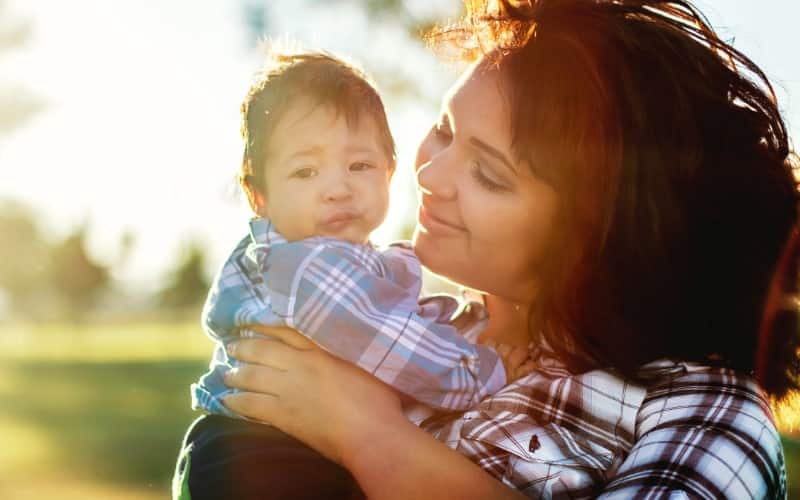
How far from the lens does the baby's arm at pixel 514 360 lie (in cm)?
294

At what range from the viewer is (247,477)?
2586 millimetres

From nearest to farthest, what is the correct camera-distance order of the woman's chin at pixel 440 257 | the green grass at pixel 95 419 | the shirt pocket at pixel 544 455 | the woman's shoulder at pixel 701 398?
the woman's shoulder at pixel 701 398
the shirt pocket at pixel 544 455
the woman's chin at pixel 440 257
the green grass at pixel 95 419

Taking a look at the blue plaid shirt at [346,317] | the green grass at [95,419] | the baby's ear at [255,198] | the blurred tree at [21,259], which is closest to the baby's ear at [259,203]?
the baby's ear at [255,198]

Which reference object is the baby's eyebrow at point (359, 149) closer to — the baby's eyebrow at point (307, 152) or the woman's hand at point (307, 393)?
the baby's eyebrow at point (307, 152)

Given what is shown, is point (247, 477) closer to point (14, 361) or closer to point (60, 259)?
point (14, 361)

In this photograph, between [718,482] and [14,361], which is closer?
[718,482]

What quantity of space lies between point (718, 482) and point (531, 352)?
2.40ft

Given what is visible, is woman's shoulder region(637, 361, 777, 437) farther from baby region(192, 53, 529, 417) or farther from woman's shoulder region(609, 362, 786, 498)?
baby region(192, 53, 529, 417)

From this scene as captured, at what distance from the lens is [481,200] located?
2.81 m

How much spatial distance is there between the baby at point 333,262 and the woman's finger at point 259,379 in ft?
0.29

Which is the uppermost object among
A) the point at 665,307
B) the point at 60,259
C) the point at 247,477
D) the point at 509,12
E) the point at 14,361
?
the point at 509,12

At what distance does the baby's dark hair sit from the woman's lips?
10.1 inches

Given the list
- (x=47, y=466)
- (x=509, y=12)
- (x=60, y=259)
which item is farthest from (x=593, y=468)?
(x=60, y=259)

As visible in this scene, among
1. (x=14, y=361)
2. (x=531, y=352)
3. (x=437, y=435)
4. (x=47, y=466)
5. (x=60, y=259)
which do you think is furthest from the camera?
(x=60, y=259)
